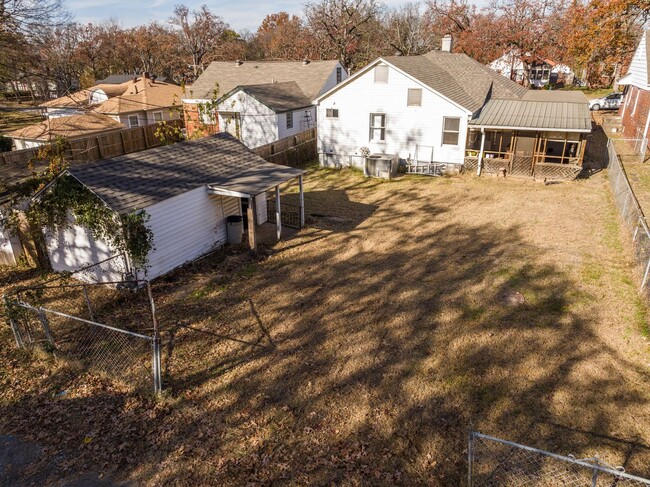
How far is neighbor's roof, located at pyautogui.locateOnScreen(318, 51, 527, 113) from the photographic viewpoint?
79.2ft

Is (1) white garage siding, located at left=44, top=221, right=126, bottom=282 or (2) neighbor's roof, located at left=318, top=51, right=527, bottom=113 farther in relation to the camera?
(2) neighbor's roof, located at left=318, top=51, right=527, bottom=113

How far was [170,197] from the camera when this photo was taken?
43.0ft

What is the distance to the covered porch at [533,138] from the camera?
22.1 m

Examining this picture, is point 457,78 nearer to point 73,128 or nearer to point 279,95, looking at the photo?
point 279,95

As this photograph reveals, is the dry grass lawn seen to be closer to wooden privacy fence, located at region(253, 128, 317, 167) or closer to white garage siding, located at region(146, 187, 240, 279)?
white garage siding, located at region(146, 187, 240, 279)

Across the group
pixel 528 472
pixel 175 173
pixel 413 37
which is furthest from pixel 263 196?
pixel 413 37

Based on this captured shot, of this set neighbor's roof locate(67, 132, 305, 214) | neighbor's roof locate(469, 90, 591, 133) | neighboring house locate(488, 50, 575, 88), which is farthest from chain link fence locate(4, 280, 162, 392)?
neighboring house locate(488, 50, 575, 88)

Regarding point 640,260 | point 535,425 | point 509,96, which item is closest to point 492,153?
point 509,96

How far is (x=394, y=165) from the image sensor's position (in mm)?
24797

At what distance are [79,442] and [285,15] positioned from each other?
113158 mm

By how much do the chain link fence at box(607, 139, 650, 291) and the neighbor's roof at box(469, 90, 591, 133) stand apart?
112 inches

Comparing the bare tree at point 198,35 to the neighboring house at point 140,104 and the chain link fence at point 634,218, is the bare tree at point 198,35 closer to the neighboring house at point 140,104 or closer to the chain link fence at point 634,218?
the neighboring house at point 140,104

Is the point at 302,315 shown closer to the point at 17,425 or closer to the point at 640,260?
the point at 17,425

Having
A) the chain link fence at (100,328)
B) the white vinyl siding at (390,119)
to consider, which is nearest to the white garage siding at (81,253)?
the chain link fence at (100,328)
